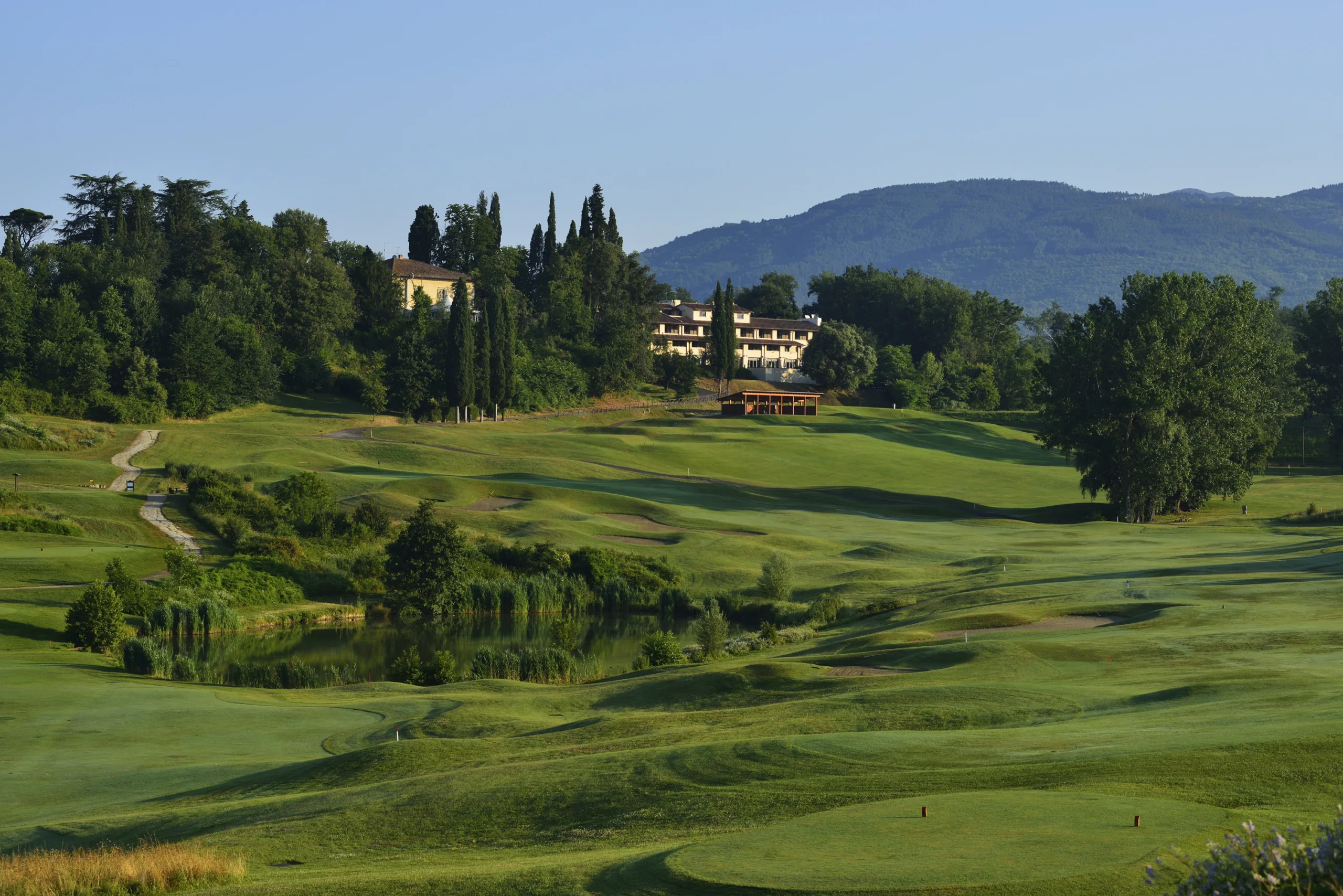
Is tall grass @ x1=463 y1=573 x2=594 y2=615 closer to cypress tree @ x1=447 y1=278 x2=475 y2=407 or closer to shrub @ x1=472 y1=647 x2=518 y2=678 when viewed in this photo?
shrub @ x1=472 y1=647 x2=518 y2=678

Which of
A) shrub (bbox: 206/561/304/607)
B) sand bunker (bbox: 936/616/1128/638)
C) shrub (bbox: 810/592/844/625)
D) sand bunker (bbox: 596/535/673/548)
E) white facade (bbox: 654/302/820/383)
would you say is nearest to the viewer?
sand bunker (bbox: 936/616/1128/638)

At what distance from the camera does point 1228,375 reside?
85812 mm

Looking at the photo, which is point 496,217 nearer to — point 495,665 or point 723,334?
point 723,334

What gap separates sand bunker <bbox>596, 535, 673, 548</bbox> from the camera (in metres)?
65.4

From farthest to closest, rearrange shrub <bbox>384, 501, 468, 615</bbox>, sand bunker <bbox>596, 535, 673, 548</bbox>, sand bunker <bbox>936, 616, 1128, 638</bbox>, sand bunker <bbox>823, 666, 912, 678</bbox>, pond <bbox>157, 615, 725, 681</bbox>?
1. sand bunker <bbox>596, 535, 673, 548</bbox>
2. shrub <bbox>384, 501, 468, 615</bbox>
3. pond <bbox>157, 615, 725, 681</bbox>
4. sand bunker <bbox>936, 616, 1128, 638</bbox>
5. sand bunker <bbox>823, 666, 912, 678</bbox>

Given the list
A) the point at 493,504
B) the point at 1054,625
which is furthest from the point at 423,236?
the point at 1054,625

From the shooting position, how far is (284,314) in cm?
12962

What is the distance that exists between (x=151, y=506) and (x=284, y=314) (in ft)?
214

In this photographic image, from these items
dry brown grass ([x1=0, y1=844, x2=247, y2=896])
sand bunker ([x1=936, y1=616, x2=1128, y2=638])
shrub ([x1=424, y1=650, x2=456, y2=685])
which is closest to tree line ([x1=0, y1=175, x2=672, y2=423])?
shrub ([x1=424, y1=650, x2=456, y2=685])

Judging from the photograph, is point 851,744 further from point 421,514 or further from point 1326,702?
point 421,514

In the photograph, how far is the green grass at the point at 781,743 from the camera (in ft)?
41.4

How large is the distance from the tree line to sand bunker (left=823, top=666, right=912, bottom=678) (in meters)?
88.2

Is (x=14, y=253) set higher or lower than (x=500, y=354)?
higher

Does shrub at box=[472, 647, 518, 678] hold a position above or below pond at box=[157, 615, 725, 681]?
above
